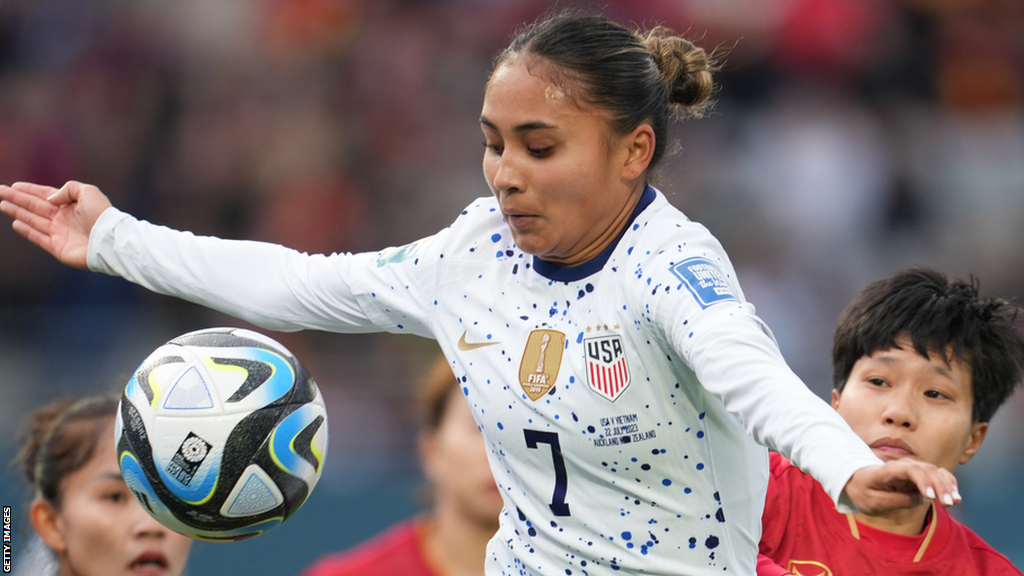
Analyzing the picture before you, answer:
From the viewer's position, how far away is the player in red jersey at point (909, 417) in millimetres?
3828

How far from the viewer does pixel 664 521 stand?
3.09 meters

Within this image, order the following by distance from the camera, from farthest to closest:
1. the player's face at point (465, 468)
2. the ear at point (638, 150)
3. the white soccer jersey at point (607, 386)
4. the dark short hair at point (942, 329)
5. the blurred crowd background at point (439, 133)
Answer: the blurred crowd background at point (439, 133) < the player's face at point (465, 468) < the dark short hair at point (942, 329) < the ear at point (638, 150) < the white soccer jersey at point (607, 386)

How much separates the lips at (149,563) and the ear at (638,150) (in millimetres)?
2294

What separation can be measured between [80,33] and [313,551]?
556 centimetres

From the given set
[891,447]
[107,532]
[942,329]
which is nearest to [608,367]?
[891,447]

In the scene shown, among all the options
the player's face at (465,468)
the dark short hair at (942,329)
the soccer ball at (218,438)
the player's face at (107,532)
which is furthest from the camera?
the player's face at (465,468)

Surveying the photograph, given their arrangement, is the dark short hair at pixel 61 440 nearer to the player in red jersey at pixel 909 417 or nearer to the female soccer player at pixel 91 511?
the female soccer player at pixel 91 511

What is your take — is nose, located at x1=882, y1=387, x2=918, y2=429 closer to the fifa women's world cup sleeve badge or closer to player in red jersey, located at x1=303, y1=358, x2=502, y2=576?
the fifa women's world cup sleeve badge

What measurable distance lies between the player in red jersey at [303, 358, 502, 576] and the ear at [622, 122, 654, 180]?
1.90 m

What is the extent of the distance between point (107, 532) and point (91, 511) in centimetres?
10

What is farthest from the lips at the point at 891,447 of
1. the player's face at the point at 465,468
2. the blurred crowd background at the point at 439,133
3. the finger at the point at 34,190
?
the blurred crowd background at the point at 439,133

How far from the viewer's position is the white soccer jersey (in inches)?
116

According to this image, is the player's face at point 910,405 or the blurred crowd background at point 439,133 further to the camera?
the blurred crowd background at point 439,133

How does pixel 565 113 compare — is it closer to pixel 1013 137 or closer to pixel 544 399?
pixel 544 399
